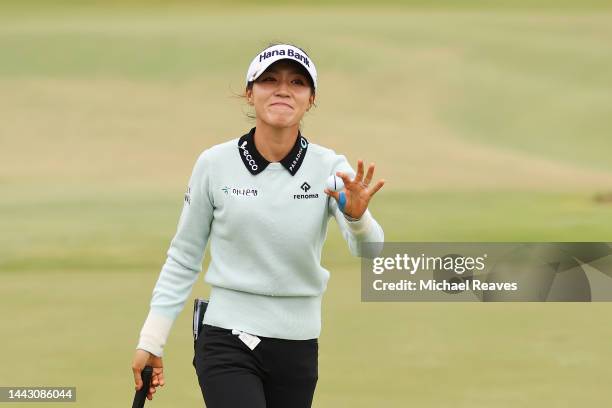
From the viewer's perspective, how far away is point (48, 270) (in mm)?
15891

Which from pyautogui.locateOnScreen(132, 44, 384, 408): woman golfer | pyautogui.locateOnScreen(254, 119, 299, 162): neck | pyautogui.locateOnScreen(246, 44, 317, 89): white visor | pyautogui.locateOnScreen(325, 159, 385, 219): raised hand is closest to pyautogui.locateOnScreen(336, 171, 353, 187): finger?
pyautogui.locateOnScreen(325, 159, 385, 219): raised hand

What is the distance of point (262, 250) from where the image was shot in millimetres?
5289

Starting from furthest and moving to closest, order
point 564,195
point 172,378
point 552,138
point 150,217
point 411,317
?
point 552,138
point 564,195
point 150,217
point 411,317
point 172,378

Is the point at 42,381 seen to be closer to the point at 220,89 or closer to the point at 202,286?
the point at 202,286

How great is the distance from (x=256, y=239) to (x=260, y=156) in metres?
0.36

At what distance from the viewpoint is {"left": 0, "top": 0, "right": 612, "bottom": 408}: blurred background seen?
10.7 m

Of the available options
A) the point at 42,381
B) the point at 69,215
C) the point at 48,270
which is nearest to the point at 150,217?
the point at 69,215

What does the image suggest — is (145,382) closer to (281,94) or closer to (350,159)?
(281,94)

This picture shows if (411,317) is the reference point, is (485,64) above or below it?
above

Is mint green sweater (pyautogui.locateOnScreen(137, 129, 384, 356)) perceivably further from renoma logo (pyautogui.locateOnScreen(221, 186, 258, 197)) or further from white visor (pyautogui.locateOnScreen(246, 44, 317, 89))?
white visor (pyautogui.locateOnScreen(246, 44, 317, 89))

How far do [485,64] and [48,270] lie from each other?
80.4 feet
